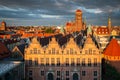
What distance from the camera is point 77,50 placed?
5438 centimetres

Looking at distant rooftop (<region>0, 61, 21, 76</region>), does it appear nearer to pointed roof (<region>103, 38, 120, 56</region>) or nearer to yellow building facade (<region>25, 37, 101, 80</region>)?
yellow building facade (<region>25, 37, 101, 80</region>)

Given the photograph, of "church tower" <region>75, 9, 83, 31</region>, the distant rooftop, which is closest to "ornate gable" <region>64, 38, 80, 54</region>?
the distant rooftop

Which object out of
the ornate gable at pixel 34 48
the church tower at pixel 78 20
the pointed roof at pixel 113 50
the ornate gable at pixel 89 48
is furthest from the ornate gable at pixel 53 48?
the church tower at pixel 78 20

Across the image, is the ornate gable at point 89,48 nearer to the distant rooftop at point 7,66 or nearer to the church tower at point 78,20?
the distant rooftop at point 7,66

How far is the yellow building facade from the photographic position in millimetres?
54188

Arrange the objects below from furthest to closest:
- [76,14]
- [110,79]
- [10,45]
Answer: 1. [76,14]
2. [10,45]
3. [110,79]

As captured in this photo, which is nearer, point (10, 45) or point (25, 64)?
point (25, 64)

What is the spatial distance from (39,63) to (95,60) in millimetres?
11876

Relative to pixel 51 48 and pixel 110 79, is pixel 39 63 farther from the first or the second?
pixel 110 79

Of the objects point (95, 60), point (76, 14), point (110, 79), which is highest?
point (76, 14)

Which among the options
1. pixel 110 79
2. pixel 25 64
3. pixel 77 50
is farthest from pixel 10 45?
pixel 110 79

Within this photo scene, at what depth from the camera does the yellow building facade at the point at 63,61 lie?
178ft

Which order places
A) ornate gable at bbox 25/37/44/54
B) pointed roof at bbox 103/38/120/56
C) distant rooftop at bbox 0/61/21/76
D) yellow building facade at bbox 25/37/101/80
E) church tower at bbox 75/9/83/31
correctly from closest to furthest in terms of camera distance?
distant rooftop at bbox 0/61/21/76 < yellow building facade at bbox 25/37/101/80 < ornate gable at bbox 25/37/44/54 < pointed roof at bbox 103/38/120/56 < church tower at bbox 75/9/83/31

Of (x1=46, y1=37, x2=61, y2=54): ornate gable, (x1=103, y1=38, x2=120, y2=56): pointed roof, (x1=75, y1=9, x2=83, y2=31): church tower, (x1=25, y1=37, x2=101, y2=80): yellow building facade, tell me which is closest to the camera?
(x1=25, y1=37, x2=101, y2=80): yellow building facade
